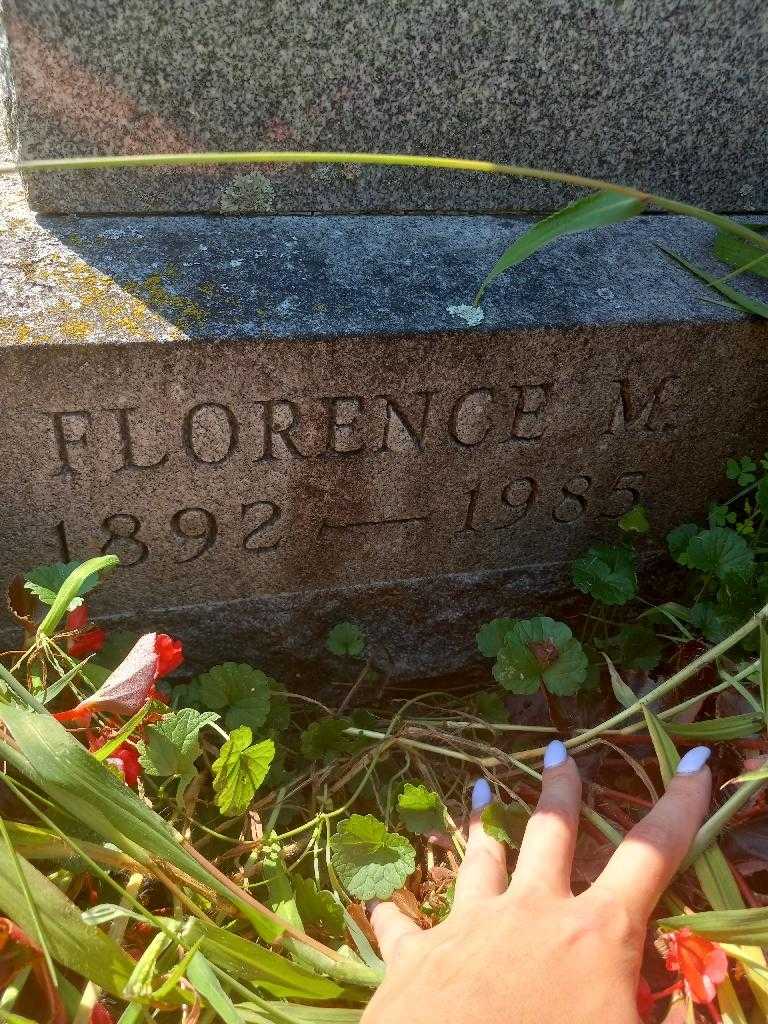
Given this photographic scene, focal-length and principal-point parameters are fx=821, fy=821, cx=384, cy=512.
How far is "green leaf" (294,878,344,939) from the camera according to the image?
1312 millimetres

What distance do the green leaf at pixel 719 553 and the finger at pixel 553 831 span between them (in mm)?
556

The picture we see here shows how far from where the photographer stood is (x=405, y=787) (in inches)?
56.7

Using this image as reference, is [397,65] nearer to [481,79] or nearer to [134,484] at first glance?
[481,79]

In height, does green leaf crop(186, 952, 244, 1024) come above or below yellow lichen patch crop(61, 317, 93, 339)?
below

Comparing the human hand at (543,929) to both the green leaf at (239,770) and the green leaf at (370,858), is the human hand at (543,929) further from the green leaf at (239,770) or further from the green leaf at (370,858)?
the green leaf at (239,770)

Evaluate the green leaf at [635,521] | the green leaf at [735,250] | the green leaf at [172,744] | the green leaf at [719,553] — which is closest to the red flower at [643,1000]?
the green leaf at [172,744]

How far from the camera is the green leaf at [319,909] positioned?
4.30ft

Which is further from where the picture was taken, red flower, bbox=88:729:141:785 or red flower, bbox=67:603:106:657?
red flower, bbox=67:603:106:657

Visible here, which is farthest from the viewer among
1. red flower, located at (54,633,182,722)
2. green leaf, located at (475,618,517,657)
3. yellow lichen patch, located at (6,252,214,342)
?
green leaf, located at (475,618,517,657)

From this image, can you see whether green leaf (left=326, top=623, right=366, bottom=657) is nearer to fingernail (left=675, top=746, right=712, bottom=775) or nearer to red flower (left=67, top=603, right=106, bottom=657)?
red flower (left=67, top=603, right=106, bottom=657)

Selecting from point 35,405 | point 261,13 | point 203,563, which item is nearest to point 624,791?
point 203,563

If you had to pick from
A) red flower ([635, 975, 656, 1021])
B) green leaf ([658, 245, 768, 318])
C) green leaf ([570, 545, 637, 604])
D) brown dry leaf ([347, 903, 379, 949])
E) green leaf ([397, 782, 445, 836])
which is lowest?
brown dry leaf ([347, 903, 379, 949])

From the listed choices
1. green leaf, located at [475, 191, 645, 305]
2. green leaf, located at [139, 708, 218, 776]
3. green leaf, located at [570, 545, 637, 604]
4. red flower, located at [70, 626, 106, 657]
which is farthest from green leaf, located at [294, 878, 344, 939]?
green leaf, located at [475, 191, 645, 305]

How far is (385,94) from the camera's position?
61.4 inches
